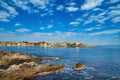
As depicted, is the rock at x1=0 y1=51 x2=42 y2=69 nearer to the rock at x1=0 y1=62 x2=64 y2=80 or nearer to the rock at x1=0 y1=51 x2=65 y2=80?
the rock at x1=0 y1=51 x2=65 y2=80

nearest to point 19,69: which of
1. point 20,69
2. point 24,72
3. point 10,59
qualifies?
point 20,69

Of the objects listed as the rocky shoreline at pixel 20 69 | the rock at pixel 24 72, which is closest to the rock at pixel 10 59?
the rocky shoreline at pixel 20 69

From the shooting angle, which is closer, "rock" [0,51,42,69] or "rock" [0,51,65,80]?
"rock" [0,51,65,80]

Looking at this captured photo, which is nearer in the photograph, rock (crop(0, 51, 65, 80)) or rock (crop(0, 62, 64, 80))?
rock (crop(0, 62, 64, 80))

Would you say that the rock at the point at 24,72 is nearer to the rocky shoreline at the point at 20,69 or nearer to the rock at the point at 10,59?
the rocky shoreline at the point at 20,69

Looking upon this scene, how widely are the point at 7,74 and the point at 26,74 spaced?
185 inches

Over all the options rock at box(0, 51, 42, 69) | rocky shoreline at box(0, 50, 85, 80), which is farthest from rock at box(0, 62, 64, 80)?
rock at box(0, 51, 42, 69)

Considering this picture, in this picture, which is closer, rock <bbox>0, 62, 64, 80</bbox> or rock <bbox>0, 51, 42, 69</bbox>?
rock <bbox>0, 62, 64, 80</bbox>

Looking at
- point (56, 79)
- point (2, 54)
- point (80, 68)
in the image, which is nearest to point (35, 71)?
point (56, 79)

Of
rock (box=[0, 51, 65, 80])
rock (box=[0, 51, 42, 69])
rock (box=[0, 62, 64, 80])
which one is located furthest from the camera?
rock (box=[0, 51, 42, 69])

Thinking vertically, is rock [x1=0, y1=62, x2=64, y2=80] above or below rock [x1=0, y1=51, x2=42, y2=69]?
below

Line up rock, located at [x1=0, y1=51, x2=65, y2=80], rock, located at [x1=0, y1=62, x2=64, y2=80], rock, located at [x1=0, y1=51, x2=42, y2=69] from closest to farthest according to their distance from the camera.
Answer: rock, located at [x1=0, y1=62, x2=64, y2=80] < rock, located at [x1=0, y1=51, x2=65, y2=80] < rock, located at [x1=0, y1=51, x2=42, y2=69]

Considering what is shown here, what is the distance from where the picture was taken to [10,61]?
64.5 m

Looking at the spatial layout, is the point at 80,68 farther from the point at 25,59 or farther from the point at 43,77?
the point at 25,59
